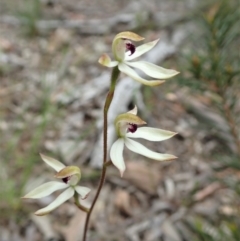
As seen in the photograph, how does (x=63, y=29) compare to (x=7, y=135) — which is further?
(x=63, y=29)

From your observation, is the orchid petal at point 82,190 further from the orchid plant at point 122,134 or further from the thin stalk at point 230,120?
the thin stalk at point 230,120

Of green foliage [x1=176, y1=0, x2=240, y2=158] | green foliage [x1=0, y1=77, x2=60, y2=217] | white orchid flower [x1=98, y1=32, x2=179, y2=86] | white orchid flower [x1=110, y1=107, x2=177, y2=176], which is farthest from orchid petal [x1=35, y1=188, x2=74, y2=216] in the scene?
green foliage [x1=0, y1=77, x2=60, y2=217]

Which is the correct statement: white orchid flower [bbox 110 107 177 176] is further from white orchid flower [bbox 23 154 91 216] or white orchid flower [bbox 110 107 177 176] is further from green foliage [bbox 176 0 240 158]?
green foliage [bbox 176 0 240 158]

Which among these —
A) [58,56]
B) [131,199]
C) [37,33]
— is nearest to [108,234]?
[131,199]

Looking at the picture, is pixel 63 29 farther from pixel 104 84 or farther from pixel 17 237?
pixel 17 237

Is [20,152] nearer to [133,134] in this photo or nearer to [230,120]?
[230,120]

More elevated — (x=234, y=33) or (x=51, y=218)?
(x=234, y=33)
